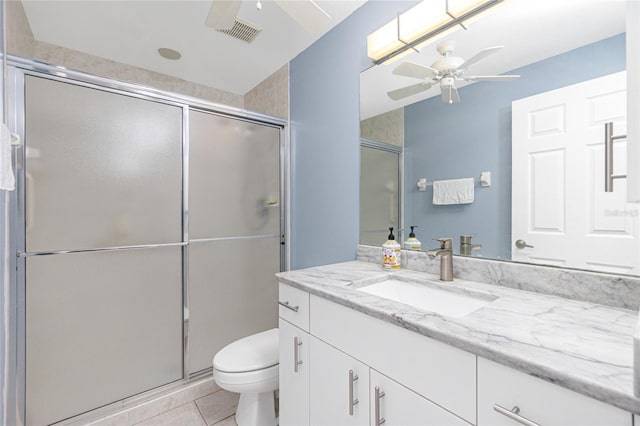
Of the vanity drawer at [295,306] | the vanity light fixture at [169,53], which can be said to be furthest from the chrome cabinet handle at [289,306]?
the vanity light fixture at [169,53]

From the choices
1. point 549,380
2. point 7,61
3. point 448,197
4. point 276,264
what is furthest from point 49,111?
point 549,380

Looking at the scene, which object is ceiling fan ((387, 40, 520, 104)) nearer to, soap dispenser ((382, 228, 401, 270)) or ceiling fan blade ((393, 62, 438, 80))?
ceiling fan blade ((393, 62, 438, 80))

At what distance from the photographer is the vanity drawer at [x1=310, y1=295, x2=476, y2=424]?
25.9 inches

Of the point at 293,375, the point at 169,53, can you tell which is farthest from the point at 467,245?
the point at 169,53

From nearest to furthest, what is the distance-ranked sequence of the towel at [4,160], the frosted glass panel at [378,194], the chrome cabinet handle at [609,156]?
the chrome cabinet handle at [609,156] < the towel at [4,160] < the frosted glass panel at [378,194]

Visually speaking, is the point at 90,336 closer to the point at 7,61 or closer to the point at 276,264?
the point at 276,264

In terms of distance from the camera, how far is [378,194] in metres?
1.63

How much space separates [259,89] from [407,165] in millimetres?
1864

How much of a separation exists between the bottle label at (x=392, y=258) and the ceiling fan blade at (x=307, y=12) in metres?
1.13

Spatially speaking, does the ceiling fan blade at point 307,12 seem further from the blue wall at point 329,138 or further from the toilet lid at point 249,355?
the toilet lid at point 249,355

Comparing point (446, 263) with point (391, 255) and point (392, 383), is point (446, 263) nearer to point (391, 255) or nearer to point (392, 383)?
point (391, 255)

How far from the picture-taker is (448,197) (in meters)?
1.31

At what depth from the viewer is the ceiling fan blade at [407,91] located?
1361 mm

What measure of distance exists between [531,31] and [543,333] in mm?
1059
